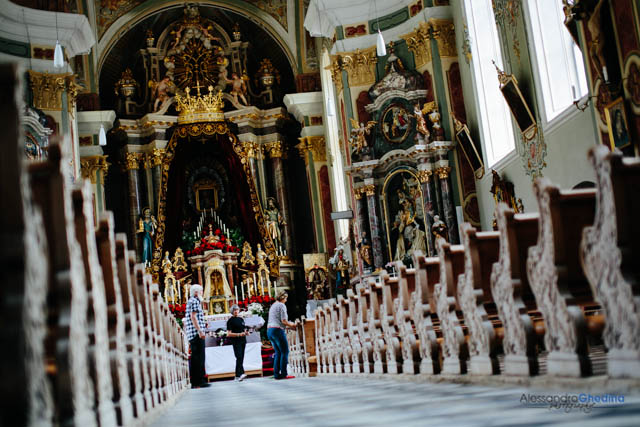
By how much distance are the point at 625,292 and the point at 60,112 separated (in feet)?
44.9

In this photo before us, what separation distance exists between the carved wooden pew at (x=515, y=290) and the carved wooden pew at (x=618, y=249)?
666 mm

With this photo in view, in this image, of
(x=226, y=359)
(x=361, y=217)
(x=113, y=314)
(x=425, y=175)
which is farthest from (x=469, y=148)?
(x=113, y=314)

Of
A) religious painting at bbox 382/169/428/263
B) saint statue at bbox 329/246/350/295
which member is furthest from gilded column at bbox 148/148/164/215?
religious painting at bbox 382/169/428/263

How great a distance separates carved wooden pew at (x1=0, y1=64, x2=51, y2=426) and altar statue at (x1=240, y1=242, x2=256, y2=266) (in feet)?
57.4

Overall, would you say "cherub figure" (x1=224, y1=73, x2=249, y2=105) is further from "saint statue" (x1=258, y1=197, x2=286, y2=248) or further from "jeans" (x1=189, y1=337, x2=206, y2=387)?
"jeans" (x1=189, y1=337, x2=206, y2=387)

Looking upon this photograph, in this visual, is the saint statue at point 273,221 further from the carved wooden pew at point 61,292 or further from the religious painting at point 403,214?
the carved wooden pew at point 61,292

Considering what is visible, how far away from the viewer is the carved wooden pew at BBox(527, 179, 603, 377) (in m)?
3.32

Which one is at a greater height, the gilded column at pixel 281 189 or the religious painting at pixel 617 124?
the gilded column at pixel 281 189

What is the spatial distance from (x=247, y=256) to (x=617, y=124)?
13289mm

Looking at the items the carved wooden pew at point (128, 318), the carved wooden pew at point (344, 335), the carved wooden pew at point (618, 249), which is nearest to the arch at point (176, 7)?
the carved wooden pew at point (344, 335)

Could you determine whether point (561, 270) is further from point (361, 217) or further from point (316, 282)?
point (316, 282)

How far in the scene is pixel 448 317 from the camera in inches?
190

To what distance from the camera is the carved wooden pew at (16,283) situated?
6.08ft

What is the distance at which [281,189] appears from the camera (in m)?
20.5
